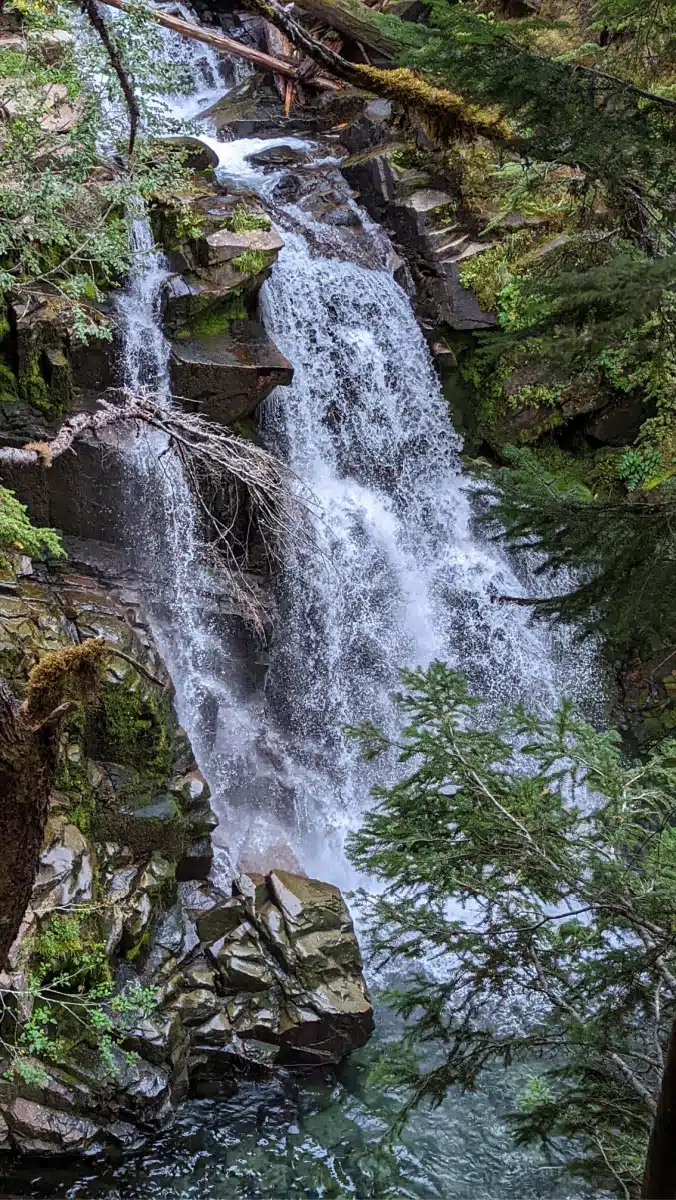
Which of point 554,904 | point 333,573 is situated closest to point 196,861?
point 333,573

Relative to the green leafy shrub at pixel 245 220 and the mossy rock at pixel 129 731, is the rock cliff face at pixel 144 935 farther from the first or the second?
the green leafy shrub at pixel 245 220

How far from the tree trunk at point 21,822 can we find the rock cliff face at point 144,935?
214 centimetres

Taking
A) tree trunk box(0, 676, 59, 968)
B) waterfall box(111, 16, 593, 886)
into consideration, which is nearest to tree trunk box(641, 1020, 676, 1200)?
tree trunk box(0, 676, 59, 968)

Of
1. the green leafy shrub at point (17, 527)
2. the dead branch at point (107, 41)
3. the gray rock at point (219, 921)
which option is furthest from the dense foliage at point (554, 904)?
the dead branch at point (107, 41)

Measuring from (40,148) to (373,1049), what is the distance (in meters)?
7.86

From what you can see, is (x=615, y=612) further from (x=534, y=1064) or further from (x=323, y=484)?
(x=323, y=484)

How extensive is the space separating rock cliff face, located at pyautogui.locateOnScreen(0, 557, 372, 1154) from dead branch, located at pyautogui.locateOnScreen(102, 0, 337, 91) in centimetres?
906

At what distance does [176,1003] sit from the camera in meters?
6.54

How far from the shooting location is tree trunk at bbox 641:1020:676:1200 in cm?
236

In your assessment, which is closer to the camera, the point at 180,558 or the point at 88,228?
the point at 88,228

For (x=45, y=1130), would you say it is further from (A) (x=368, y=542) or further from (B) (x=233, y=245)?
(B) (x=233, y=245)

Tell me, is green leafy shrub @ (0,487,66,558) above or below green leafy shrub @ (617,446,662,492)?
below

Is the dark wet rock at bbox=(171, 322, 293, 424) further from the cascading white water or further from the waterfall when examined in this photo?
the cascading white water

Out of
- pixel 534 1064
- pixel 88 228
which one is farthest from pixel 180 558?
pixel 534 1064
